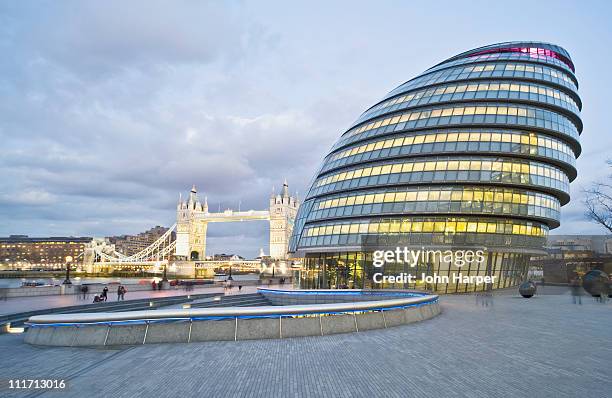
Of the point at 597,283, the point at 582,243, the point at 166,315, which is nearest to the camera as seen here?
the point at 166,315

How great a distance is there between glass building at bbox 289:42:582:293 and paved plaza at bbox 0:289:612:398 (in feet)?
93.3

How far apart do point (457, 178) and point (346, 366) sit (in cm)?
3768

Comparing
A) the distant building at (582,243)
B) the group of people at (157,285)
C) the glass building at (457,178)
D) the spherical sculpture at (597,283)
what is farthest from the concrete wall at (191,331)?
the distant building at (582,243)

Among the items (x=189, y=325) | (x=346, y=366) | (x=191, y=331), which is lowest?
(x=346, y=366)

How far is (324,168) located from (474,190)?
2103cm

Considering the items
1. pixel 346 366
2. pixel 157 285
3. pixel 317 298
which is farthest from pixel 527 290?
Result: pixel 157 285

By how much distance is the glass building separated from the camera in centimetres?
4506

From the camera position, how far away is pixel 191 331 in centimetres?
1505

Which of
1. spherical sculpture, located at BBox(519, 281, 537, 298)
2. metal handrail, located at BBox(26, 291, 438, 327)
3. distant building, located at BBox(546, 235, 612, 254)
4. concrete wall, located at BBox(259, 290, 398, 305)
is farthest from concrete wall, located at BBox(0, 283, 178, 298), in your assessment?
distant building, located at BBox(546, 235, 612, 254)

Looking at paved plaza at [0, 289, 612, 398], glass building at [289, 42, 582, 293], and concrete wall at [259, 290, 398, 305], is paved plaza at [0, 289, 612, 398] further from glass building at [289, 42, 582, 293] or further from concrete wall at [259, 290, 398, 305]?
glass building at [289, 42, 582, 293]

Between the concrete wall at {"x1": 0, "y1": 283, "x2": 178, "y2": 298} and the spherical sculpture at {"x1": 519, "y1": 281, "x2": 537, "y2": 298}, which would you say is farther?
the spherical sculpture at {"x1": 519, "y1": 281, "x2": 537, "y2": 298}

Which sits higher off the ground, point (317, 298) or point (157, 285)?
point (317, 298)

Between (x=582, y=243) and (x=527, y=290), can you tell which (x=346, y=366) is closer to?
(x=527, y=290)

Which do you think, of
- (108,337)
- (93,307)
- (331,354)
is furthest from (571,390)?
(93,307)
